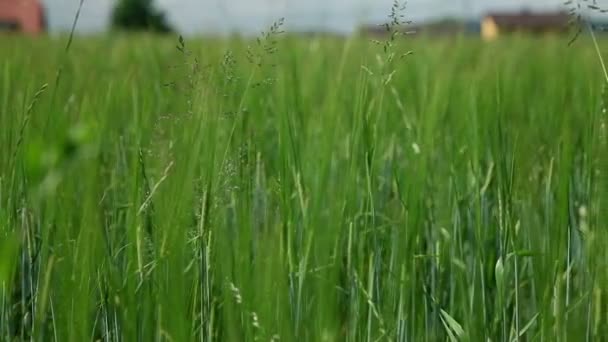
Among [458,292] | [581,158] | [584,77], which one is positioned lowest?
[458,292]

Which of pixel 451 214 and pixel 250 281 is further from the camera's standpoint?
pixel 451 214

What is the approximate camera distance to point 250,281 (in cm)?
47

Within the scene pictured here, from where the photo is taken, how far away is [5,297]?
2.07 ft

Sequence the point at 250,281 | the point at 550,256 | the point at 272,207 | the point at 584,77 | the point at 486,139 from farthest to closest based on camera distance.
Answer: the point at 584,77 → the point at 486,139 → the point at 272,207 → the point at 550,256 → the point at 250,281

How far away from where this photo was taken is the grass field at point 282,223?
0.45m

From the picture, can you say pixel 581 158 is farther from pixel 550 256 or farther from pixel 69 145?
pixel 69 145

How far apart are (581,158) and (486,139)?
0.81ft

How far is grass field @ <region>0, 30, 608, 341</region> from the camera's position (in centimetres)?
45

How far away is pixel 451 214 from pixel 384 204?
109 mm

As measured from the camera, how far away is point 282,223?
644 millimetres

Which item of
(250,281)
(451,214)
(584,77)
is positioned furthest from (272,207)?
(584,77)

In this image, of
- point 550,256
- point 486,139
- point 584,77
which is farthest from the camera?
point 584,77

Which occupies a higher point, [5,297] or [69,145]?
[69,145]

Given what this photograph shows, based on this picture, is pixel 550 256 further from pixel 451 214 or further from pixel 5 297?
pixel 5 297
